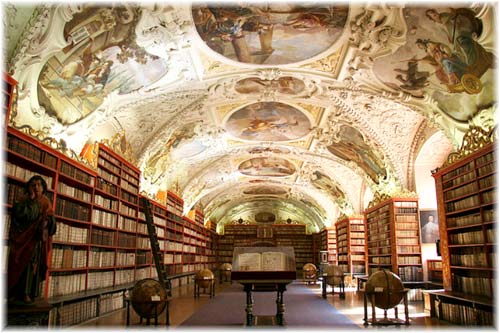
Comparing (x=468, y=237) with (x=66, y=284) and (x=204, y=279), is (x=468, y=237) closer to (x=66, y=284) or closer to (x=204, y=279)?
(x=204, y=279)

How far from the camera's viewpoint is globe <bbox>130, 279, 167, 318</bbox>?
748cm

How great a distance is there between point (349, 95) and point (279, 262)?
5919 mm

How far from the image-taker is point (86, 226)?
9.71 m

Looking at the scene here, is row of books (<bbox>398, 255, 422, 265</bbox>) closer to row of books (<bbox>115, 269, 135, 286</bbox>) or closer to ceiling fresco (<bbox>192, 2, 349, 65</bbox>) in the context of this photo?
ceiling fresco (<bbox>192, 2, 349, 65</bbox>)

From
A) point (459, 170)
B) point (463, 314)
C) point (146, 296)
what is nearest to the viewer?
point (146, 296)

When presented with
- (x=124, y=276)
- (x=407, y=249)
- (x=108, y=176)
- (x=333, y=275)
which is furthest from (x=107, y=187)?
(x=407, y=249)

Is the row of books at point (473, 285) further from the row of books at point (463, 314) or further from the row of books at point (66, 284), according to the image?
the row of books at point (66, 284)

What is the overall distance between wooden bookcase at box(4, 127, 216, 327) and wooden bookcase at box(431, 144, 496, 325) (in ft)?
24.8

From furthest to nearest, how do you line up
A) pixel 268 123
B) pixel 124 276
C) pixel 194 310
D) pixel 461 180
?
pixel 268 123, pixel 124 276, pixel 194 310, pixel 461 180

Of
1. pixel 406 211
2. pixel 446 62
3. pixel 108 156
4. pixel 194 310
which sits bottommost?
pixel 194 310

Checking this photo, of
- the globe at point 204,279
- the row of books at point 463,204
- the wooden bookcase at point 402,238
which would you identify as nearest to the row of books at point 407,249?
the wooden bookcase at point 402,238

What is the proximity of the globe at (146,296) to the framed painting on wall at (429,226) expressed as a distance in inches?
368

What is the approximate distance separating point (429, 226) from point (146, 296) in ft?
32.3

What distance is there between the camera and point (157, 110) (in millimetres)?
12000
